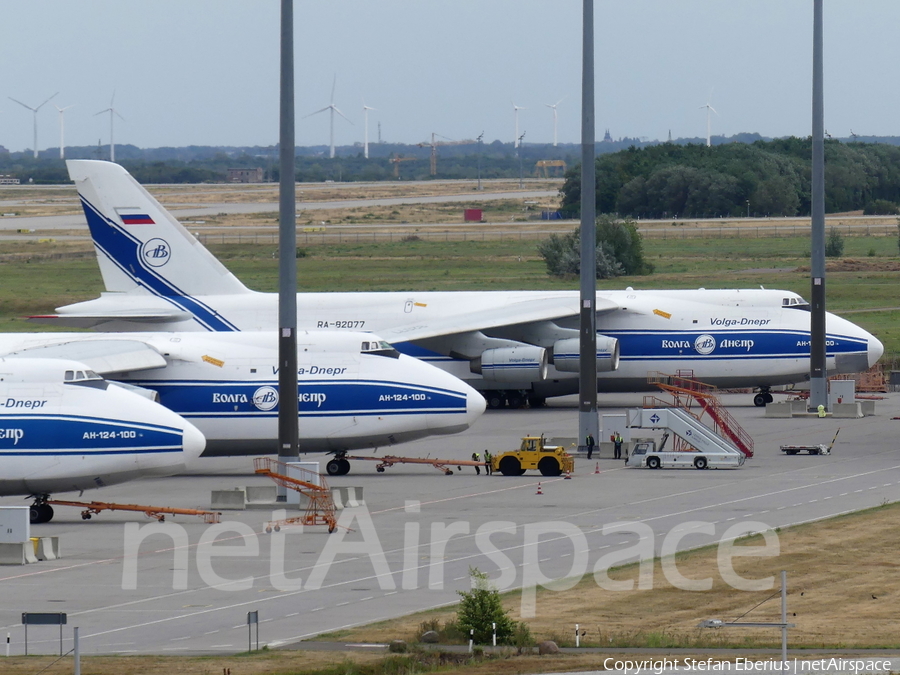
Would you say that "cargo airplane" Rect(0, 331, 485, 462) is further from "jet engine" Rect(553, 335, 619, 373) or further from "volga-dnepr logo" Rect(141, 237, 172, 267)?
"jet engine" Rect(553, 335, 619, 373)

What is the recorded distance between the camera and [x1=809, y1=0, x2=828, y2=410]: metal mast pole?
5809cm

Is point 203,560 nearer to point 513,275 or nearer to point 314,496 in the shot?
point 314,496

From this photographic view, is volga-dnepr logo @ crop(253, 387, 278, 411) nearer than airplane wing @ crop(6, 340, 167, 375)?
No

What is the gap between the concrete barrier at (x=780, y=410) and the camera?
59594 mm

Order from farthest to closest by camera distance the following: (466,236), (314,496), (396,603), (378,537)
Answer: (466,236) → (314,496) → (378,537) → (396,603)

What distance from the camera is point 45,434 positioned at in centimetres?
3597

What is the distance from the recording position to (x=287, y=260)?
38.3 m

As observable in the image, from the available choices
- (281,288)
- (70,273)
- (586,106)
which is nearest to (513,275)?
(70,273)

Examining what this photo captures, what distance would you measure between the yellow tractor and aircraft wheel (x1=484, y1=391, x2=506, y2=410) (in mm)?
18261

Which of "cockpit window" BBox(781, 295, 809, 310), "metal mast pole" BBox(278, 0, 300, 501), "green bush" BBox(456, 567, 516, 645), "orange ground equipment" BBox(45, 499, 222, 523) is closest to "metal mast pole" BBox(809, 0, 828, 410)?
"cockpit window" BBox(781, 295, 809, 310)

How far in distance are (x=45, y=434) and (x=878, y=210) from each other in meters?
168

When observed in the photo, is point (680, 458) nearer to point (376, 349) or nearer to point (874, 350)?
point (376, 349)

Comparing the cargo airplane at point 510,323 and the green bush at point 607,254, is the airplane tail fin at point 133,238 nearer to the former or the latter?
the cargo airplane at point 510,323

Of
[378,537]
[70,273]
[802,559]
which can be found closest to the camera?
[802,559]
